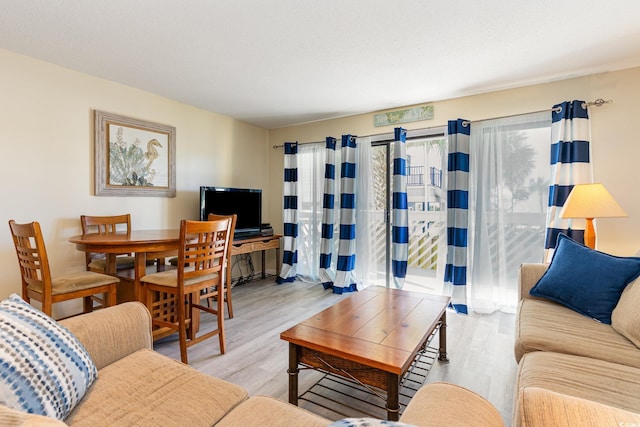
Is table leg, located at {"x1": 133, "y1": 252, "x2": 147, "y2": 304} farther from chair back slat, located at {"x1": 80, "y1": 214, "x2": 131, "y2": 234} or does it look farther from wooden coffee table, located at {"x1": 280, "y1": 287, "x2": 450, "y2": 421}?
wooden coffee table, located at {"x1": 280, "y1": 287, "x2": 450, "y2": 421}

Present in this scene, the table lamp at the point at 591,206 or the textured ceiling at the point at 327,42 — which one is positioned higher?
the textured ceiling at the point at 327,42

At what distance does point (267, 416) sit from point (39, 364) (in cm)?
70

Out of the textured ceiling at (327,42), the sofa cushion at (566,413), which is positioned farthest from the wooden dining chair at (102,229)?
the sofa cushion at (566,413)

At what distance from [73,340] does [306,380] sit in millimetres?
1296

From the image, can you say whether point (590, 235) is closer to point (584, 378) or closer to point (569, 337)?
point (569, 337)

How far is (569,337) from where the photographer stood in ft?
4.84

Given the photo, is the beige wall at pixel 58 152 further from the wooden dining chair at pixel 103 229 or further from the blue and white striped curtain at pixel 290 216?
the blue and white striped curtain at pixel 290 216

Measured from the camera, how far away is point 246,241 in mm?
3682

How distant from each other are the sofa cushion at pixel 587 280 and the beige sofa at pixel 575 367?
0.06 metres

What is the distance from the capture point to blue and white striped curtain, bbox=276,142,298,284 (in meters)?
4.30

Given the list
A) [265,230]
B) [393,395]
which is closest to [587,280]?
[393,395]

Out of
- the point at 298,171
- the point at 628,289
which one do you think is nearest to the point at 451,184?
the point at 628,289

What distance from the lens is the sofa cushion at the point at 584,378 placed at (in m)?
1.05

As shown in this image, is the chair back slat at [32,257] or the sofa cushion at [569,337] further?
the chair back slat at [32,257]
